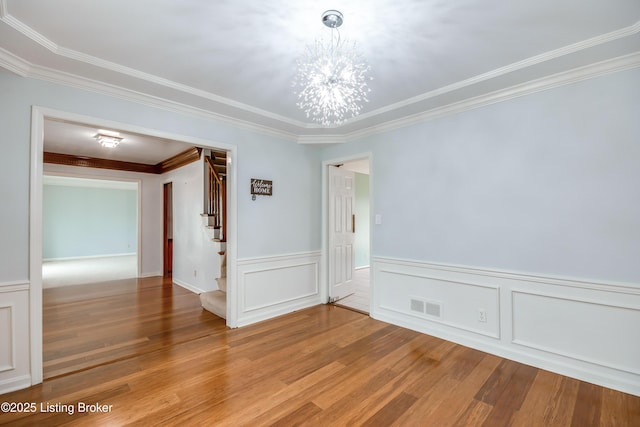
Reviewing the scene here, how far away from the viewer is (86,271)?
23.4ft

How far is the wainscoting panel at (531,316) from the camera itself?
2166mm

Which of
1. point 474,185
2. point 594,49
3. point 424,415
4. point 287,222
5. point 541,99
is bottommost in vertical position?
point 424,415

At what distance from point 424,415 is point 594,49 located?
287 centimetres

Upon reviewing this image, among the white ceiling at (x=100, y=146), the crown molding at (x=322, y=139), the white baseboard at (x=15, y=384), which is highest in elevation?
the white ceiling at (x=100, y=146)

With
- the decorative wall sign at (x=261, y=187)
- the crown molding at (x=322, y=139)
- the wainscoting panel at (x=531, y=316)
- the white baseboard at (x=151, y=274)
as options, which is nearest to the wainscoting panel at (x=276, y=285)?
the decorative wall sign at (x=261, y=187)

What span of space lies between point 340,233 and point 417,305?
1.73m

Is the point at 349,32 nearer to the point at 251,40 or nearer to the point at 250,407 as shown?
the point at 251,40

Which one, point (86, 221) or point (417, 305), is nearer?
point (417, 305)

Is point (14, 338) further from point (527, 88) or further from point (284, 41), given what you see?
point (527, 88)

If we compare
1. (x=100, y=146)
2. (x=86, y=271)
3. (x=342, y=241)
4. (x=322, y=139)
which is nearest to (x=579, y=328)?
(x=342, y=241)

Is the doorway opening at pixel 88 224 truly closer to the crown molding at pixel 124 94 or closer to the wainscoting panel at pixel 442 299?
the crown molding at pixel 124 94

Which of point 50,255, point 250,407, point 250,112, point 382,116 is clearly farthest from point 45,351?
point 50,255

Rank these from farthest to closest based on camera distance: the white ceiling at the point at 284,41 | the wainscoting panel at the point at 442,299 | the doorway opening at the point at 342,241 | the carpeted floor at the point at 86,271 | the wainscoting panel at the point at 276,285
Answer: the carpeted floor at the point at 86,271 < the doorway opening at the point at 342,241 < the wainscoting panel at the point at 276,285 < the wainscoting panel at the point at 442,299 < the white ceiling at the point at 284,41

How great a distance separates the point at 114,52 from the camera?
2.13 m
